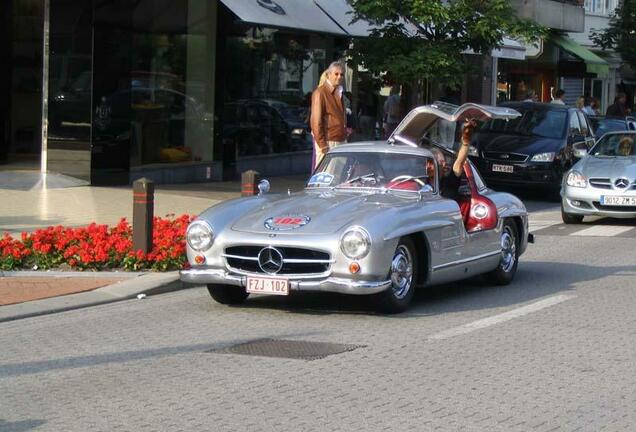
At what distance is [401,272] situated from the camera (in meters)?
9.95

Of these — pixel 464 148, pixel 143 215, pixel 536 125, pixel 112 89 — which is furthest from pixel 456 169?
pixel 536 125

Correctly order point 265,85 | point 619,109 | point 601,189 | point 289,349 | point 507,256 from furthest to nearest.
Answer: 1. point 619,109
2. point 265,85
3. point 601,189
4. point 507,256
5. point 289,349

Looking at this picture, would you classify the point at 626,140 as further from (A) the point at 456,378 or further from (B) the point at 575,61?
(B) the point at 575,61

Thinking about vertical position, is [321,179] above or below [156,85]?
below

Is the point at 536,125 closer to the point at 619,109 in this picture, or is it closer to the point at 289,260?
the point at 619,109

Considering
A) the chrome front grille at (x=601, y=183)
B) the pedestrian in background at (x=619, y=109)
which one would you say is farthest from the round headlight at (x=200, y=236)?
the pedestrian in background at (x=619, y=109)

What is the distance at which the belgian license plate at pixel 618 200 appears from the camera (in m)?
17.5

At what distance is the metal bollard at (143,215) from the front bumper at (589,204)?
7.87 metres

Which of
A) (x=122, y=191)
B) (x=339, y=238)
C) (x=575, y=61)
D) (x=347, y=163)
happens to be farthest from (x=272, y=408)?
(x=575, y=61)

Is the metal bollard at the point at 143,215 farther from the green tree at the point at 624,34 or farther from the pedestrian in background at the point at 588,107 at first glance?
the green tree at the point at 624,34

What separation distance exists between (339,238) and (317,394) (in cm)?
236

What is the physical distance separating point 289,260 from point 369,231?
69 centimetres

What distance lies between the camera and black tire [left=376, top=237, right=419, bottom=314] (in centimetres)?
984

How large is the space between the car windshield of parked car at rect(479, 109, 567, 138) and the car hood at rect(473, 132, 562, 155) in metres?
0.19
